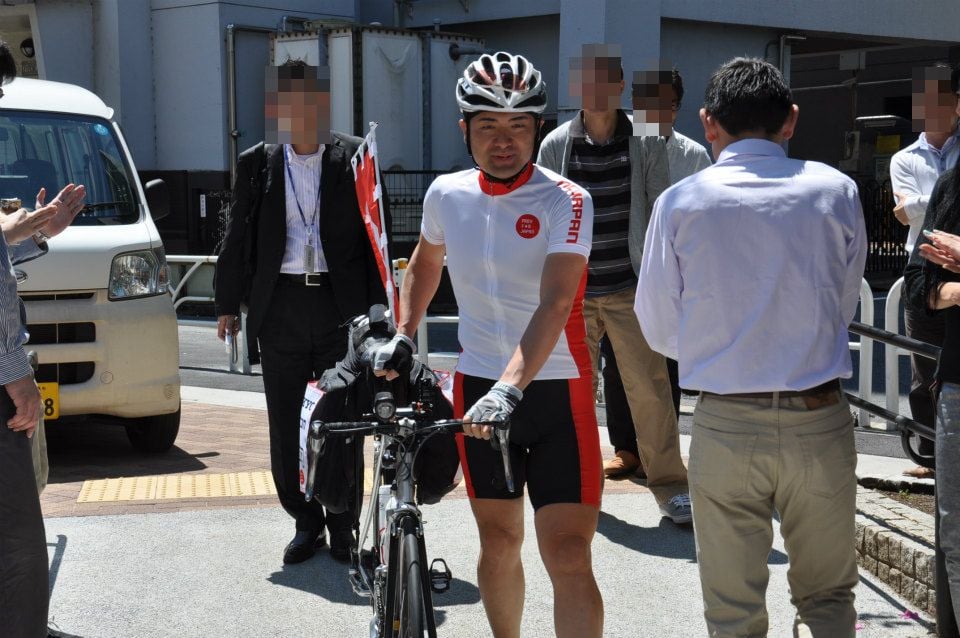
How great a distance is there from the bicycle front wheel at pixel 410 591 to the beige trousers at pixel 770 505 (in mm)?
799

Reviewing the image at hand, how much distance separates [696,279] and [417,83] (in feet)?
51.9

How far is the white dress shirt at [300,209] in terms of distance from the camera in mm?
5773

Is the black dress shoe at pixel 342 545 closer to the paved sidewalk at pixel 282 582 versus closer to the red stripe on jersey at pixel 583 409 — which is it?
the paved sidewalk at pixel 282 582

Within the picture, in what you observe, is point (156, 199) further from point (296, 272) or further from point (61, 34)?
point (61, 34)

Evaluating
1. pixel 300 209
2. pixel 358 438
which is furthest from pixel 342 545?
pixel 358 438

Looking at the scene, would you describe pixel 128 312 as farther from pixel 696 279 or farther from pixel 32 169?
pixel 696 279

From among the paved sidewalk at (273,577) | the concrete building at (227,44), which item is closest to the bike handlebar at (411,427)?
the paved sidewalk at (273,577)

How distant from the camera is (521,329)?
393 centimetres

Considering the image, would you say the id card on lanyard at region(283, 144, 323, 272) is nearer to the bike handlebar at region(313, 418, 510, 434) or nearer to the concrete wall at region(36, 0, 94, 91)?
the bike handlebar at region(313, 418, 510, 434)

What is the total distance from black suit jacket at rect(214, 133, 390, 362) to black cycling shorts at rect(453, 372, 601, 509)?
194 cm

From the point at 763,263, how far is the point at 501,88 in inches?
36.6

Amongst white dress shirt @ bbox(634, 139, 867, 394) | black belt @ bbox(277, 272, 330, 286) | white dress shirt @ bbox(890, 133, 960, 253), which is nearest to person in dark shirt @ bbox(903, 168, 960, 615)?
white dress shirt @ bbox(634, 139, 867, 394)

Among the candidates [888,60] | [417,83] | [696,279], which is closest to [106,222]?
[696,279]

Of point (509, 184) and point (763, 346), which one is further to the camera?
point (509, 184)
